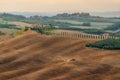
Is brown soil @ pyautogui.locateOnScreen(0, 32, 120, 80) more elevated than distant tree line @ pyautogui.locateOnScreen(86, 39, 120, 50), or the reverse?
distant tree line @ pyautogui.locateOnScreen(86, 39, 120, 50)

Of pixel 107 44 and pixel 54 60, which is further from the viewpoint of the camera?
pixel 107 44

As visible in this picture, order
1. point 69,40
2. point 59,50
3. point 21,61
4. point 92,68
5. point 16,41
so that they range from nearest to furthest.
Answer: point 92,68 → point 21,61 → point 59,50 → point 69,40 → point 16,41

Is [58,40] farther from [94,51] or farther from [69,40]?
[94,51]

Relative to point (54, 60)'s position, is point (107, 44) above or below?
above

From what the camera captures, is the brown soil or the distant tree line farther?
the distant tree line

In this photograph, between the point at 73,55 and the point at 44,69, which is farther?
the point at 73,55

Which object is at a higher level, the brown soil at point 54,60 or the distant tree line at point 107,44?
the distant tree line at point 107,44

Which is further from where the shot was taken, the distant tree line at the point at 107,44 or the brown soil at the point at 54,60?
the distant tree line at the point at 107,44

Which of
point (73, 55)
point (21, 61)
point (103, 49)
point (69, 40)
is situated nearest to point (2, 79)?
point (21, 61)
